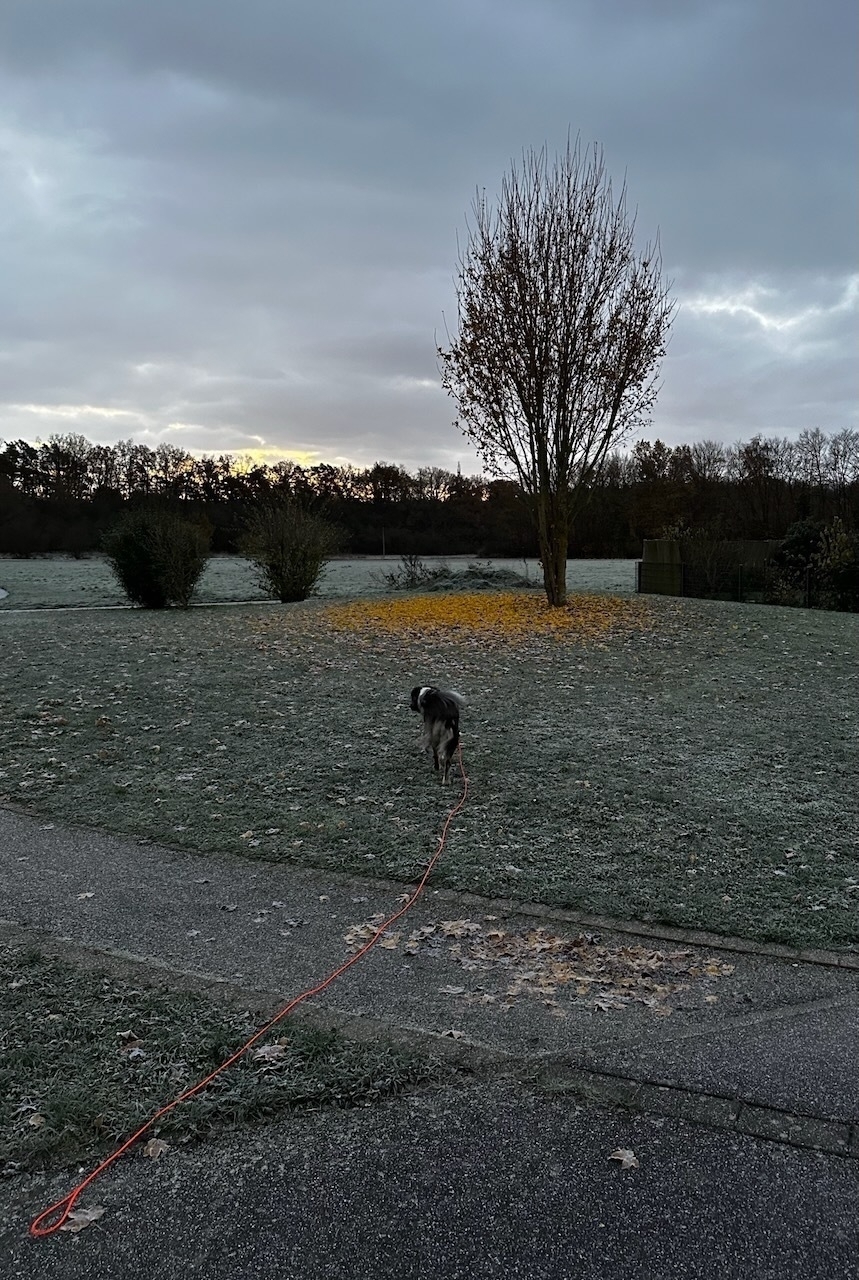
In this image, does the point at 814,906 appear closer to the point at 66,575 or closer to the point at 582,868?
the point at 582,868

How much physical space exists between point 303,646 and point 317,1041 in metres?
10.1

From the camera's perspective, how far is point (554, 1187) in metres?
2.33

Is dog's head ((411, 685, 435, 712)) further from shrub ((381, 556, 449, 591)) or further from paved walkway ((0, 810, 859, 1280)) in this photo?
shrub ((381, 556, 449, 591))

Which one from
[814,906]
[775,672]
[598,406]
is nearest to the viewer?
[814,906]

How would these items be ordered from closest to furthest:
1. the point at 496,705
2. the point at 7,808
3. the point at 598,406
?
the point at 7,808, the point at 496,705, the point at 598,406

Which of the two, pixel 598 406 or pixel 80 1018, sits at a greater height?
pixel 598 406

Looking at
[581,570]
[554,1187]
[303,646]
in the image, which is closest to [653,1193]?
[554,1187]

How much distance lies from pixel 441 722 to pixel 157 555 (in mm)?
14284

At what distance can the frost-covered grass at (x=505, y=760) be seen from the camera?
185 inches

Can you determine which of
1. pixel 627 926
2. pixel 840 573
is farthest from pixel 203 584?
pixel 627 926

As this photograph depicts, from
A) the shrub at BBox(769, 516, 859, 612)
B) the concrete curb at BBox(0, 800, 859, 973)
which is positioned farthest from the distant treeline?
the concrete curb at BBox(0, 800, 859, 973)

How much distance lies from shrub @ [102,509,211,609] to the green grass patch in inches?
643

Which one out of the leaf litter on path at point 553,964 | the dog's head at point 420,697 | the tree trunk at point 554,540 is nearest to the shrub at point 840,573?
the tree trunk at point 554,540

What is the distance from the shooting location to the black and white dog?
20.4 ft
